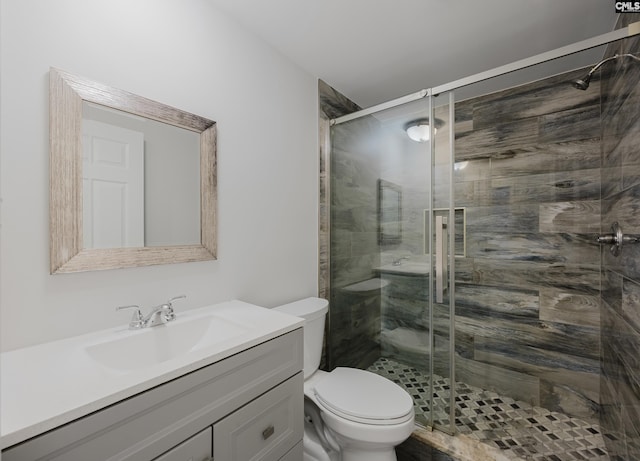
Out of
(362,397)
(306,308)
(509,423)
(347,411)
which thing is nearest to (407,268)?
(306,308)

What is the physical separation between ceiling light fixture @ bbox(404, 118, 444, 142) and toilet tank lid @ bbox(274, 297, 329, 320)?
1.14 meters

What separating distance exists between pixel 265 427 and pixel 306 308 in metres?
0.72

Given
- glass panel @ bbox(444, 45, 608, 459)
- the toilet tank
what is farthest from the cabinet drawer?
glass panel @ bbox(444, 45, 608, 459)

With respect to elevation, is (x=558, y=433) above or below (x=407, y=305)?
below

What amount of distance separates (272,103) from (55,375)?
60.5 inches

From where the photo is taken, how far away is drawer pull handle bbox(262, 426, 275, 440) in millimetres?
1036

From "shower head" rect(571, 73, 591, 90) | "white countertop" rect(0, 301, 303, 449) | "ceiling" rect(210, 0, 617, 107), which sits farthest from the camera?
"shower head" rect(571, 73, 591, 90)

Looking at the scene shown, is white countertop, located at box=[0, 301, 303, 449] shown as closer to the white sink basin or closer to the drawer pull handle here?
the white sink basin

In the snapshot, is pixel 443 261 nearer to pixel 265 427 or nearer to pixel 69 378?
pixel 265 427

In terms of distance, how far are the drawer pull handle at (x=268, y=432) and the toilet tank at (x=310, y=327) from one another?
1.81ft

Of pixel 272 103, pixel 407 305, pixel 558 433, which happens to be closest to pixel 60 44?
pixel 272 103

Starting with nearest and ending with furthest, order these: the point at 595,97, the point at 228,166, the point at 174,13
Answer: the point at 174,13 → the point at 228,166 → the point at 595,97

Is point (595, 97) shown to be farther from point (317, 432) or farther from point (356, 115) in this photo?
point (317, 432)

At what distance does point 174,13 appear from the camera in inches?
50.8
